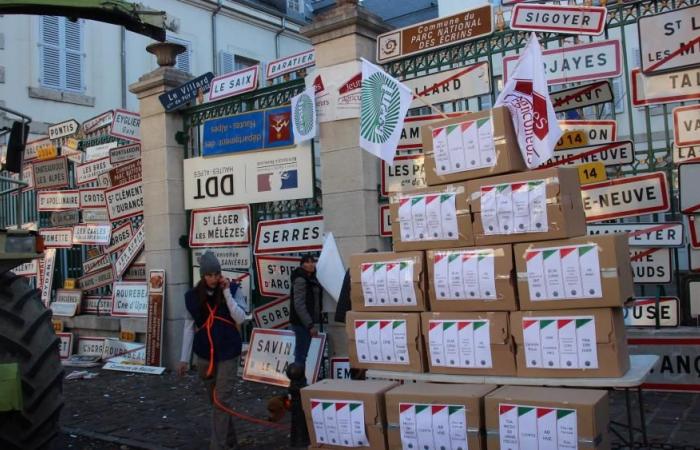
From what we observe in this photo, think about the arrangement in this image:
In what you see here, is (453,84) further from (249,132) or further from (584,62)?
(249,132)

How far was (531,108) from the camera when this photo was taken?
14.9 ft

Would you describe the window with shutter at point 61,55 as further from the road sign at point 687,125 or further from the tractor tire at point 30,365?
the road sign at point 687,125

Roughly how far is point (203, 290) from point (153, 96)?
5227 mm

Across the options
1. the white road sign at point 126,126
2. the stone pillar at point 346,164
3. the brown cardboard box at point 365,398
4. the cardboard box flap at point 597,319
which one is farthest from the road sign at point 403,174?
the white road sign at point 126,126

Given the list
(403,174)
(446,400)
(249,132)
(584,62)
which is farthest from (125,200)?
(446,400)

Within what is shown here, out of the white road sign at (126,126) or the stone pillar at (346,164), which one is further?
the white road sign at (126,126)

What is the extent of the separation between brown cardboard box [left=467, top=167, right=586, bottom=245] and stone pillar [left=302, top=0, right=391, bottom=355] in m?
3.37

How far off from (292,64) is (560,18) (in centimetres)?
383

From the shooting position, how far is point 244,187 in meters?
9.08

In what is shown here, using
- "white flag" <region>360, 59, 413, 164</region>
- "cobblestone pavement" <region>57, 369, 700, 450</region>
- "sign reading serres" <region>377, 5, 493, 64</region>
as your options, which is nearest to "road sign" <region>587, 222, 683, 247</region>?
"cobblestone pavement" <region>57, 369, 700, 450</region>

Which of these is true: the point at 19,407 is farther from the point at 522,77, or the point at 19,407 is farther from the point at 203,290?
the point at 522,77

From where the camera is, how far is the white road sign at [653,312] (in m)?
6.71

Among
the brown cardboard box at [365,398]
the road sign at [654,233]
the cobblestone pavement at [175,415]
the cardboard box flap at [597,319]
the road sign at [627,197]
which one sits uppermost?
the road sign at [627,197]

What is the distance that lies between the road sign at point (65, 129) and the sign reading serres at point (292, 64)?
437cm
